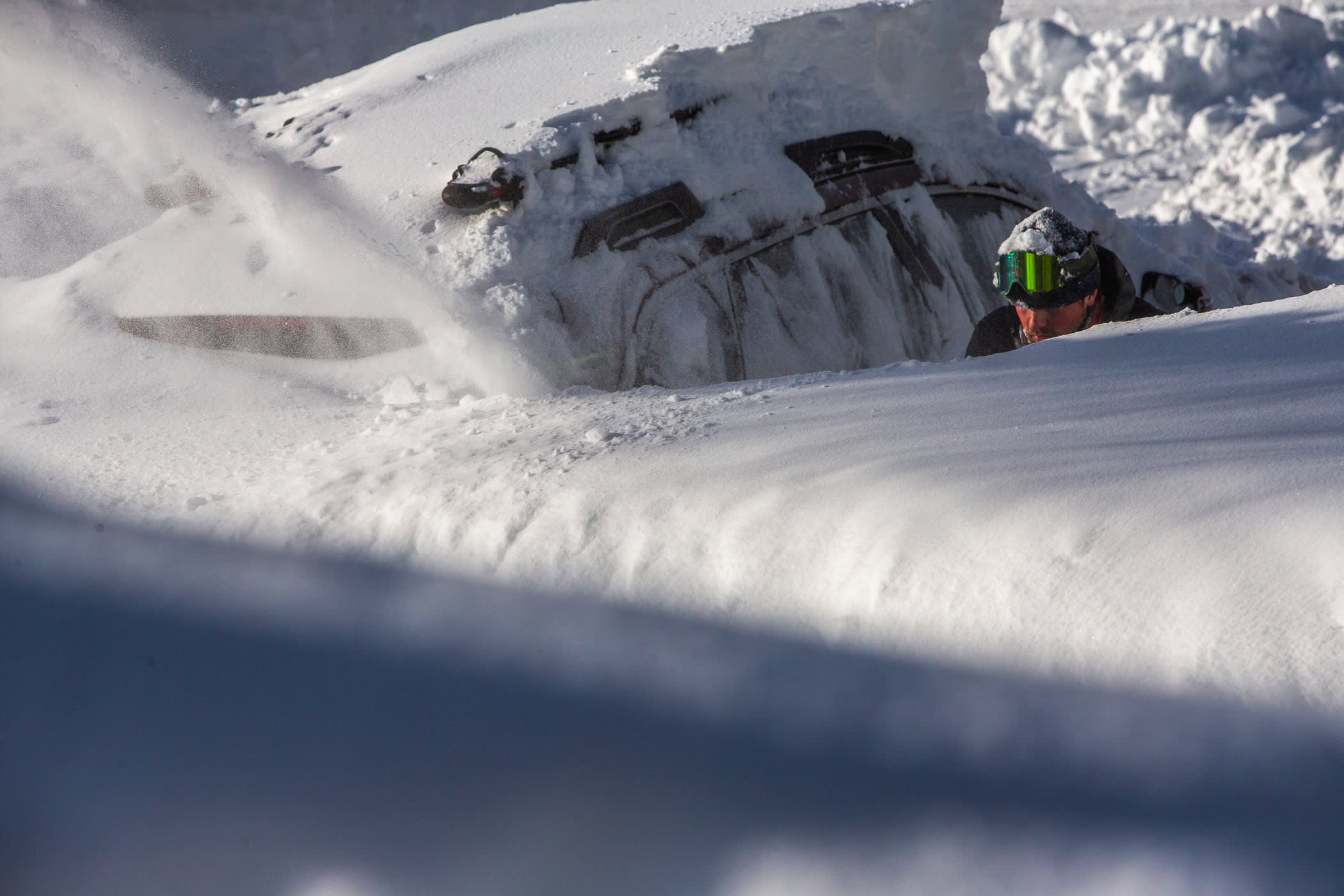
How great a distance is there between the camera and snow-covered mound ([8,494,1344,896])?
810 millimetres

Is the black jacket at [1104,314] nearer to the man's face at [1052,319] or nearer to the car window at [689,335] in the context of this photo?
the man's face at [1052,319]

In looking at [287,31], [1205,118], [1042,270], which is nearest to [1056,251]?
[1042,270]

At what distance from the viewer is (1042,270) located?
241 cm

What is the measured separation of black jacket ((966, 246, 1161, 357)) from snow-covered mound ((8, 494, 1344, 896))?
1841 millimetres

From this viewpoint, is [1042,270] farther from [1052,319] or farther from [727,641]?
[727,641]

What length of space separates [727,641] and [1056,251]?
1.74 m

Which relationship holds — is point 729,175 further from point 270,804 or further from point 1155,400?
point 270,804

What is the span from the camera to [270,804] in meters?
1.02

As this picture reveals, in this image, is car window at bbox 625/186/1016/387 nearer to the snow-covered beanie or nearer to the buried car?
the buried car

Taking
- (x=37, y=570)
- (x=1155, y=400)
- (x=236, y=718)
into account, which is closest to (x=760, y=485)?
(x=1155, y=400)

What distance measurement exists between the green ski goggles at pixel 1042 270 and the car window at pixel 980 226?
1025mm

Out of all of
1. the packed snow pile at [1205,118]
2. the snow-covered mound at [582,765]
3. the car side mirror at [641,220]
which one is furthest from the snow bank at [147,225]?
the packed snow pile at [1205,118]

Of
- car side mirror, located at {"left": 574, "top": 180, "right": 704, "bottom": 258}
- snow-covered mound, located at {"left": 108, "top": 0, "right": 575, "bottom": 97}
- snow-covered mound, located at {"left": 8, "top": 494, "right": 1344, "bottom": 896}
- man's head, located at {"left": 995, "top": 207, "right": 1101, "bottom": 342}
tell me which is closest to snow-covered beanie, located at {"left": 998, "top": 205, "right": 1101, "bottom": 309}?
man's head, located at {"left": 995, "top": 207, "right": 1101, "bottom": 342}

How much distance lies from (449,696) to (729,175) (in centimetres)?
212
